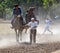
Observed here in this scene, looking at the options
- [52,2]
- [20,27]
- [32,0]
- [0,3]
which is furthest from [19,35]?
[0,3]

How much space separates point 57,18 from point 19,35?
29.5 metres

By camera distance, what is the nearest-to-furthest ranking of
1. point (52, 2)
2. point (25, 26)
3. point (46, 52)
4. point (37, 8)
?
1. point (46, 52)
2. point (25, 26)
3. point (52, 2)
4. point (37, 8)

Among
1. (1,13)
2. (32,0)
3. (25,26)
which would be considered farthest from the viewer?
(1,13)

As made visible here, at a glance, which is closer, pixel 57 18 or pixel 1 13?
pixel 57 18

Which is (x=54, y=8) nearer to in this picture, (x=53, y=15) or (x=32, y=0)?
(x=53, y=15)

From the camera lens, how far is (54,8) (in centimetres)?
5234

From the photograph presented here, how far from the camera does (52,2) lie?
164ft

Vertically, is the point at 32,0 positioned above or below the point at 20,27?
below

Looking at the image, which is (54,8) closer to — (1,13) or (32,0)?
(32,0)

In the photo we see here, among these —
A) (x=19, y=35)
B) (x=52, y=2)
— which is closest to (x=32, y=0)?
(x=52, y=2)

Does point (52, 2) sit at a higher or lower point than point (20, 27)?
lower

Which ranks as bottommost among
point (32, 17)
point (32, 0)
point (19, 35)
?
point (32, 0)

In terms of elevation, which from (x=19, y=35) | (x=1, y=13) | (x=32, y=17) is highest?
(x=32, y=17)

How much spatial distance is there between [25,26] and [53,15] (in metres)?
33.0
